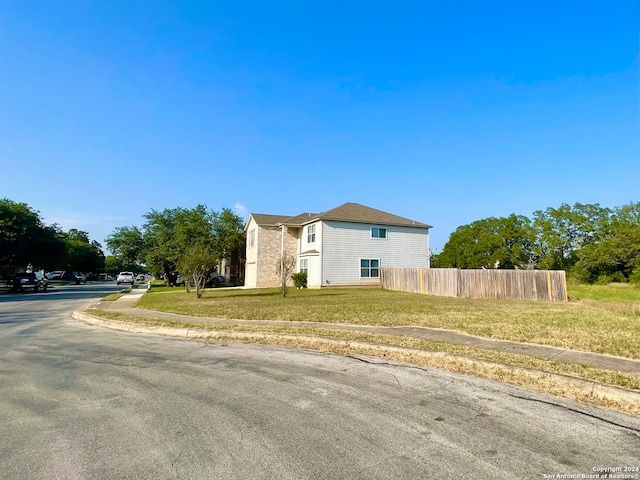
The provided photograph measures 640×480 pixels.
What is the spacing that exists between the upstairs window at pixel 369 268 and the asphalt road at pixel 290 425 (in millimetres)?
24596

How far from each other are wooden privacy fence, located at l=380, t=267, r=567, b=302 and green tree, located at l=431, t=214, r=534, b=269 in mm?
40582

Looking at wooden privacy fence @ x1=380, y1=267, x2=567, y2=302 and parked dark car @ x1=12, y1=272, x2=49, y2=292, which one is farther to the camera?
parked dark car @ x1=12, y1=272, x2=49, y2=292

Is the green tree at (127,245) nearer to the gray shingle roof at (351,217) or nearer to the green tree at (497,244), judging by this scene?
the gray shingle roof at (351,217)

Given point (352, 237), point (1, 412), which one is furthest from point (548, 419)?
point (352, 237)

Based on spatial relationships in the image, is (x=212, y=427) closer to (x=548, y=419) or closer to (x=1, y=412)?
(x=1, y=412)

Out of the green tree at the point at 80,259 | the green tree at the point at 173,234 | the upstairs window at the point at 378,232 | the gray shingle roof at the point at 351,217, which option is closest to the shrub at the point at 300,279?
the gray shingle roof at the point at 351,217

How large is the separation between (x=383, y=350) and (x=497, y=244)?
61.1 meters

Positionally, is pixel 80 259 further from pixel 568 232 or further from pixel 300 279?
pixel 568 232

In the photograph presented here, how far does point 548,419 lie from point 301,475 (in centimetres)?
286

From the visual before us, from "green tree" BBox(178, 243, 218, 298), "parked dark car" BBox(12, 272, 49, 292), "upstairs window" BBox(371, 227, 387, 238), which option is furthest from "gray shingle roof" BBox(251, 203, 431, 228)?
"parked dark car" BBox(12, 272, 49, 292)

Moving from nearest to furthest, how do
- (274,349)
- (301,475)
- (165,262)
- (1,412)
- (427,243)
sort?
1. (301,475)
2. (1,412)
3. (274,349)
4. (427,243)
5. (165,262)

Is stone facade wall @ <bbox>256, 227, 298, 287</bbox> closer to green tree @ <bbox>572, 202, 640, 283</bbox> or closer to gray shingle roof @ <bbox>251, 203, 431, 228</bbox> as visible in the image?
gray shingle roof @ <bbox>251, 203, 431, 228</bbox>

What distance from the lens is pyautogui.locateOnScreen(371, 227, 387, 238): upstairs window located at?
31.8 meters

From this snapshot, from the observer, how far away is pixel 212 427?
3928 millimetres
